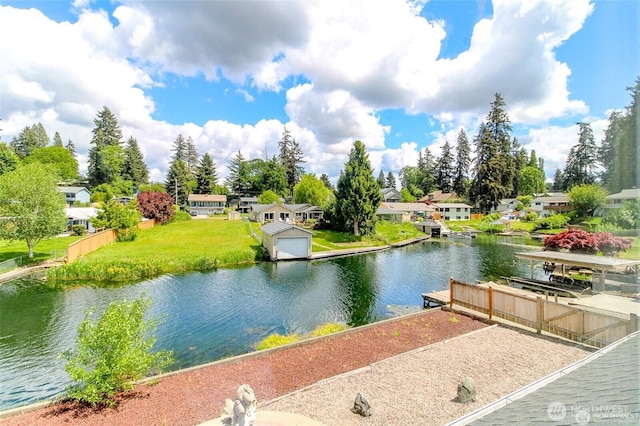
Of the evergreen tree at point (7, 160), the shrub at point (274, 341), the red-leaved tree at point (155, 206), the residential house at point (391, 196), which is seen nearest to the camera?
the shrub at point (274, 341)

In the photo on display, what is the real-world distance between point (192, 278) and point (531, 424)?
22830 millimetres

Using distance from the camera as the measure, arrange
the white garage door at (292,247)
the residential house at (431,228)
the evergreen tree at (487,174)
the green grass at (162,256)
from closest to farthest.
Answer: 1. the green grass at (162,256)
2. the white garage door at (292,247)
3. the residential house at (431,228)
4. the evergreen tree at (487,174)

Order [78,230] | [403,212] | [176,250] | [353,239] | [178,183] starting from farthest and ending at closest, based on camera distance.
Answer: [178,183]
[403,212]
[353,239]
[78,230]
[176,250]

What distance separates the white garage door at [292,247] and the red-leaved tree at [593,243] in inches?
809

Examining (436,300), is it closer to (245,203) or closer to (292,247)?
(292,247)

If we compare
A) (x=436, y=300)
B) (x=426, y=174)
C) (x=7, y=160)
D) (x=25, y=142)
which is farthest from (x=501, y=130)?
(x=25, y=142)

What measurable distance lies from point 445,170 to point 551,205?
3186cm

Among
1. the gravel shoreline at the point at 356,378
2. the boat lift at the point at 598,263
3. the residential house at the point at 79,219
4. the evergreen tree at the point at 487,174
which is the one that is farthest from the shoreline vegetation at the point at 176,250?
the evergreen tree at the point at 487,174

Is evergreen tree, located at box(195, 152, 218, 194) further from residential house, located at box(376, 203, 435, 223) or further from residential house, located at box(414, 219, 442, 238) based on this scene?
residential house, located at box(414, 219, 442, 238)

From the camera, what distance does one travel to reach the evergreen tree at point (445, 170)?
83.4 meters

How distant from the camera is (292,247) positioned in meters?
30.3

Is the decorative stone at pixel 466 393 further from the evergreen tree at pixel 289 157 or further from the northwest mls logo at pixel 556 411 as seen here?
the evergreen tree at pixel 289 157

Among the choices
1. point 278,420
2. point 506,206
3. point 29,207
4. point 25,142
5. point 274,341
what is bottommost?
point 274,341

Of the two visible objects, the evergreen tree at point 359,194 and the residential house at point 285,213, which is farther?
the residential house at point 285,213
